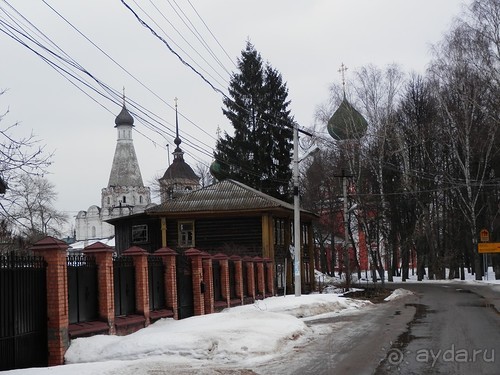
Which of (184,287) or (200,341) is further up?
(184,287)

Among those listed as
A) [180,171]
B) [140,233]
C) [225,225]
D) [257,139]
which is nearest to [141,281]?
[225,225]

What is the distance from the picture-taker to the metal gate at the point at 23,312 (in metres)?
10.8

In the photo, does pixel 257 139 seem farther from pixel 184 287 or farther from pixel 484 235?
pixel 184 287

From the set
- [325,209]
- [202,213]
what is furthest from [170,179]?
[202,213]

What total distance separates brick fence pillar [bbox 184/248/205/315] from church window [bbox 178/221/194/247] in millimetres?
16354

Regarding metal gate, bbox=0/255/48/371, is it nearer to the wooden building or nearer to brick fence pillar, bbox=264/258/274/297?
brick fence pillar, bbox=264/258/274/297

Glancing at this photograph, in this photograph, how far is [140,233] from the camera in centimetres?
3794

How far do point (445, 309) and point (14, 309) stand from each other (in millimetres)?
15253

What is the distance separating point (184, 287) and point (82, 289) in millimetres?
5569

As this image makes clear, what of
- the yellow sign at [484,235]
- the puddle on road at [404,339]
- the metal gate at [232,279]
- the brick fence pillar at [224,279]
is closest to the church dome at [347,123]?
the yellow sign at [484,235]

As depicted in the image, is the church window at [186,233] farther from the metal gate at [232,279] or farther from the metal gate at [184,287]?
the metal gate at [184,287]

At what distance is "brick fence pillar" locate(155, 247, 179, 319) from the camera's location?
17.1 m

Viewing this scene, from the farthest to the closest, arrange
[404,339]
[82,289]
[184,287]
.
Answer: [184,287], [404,339], [82,289]

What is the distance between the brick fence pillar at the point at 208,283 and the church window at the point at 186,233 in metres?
15.5
